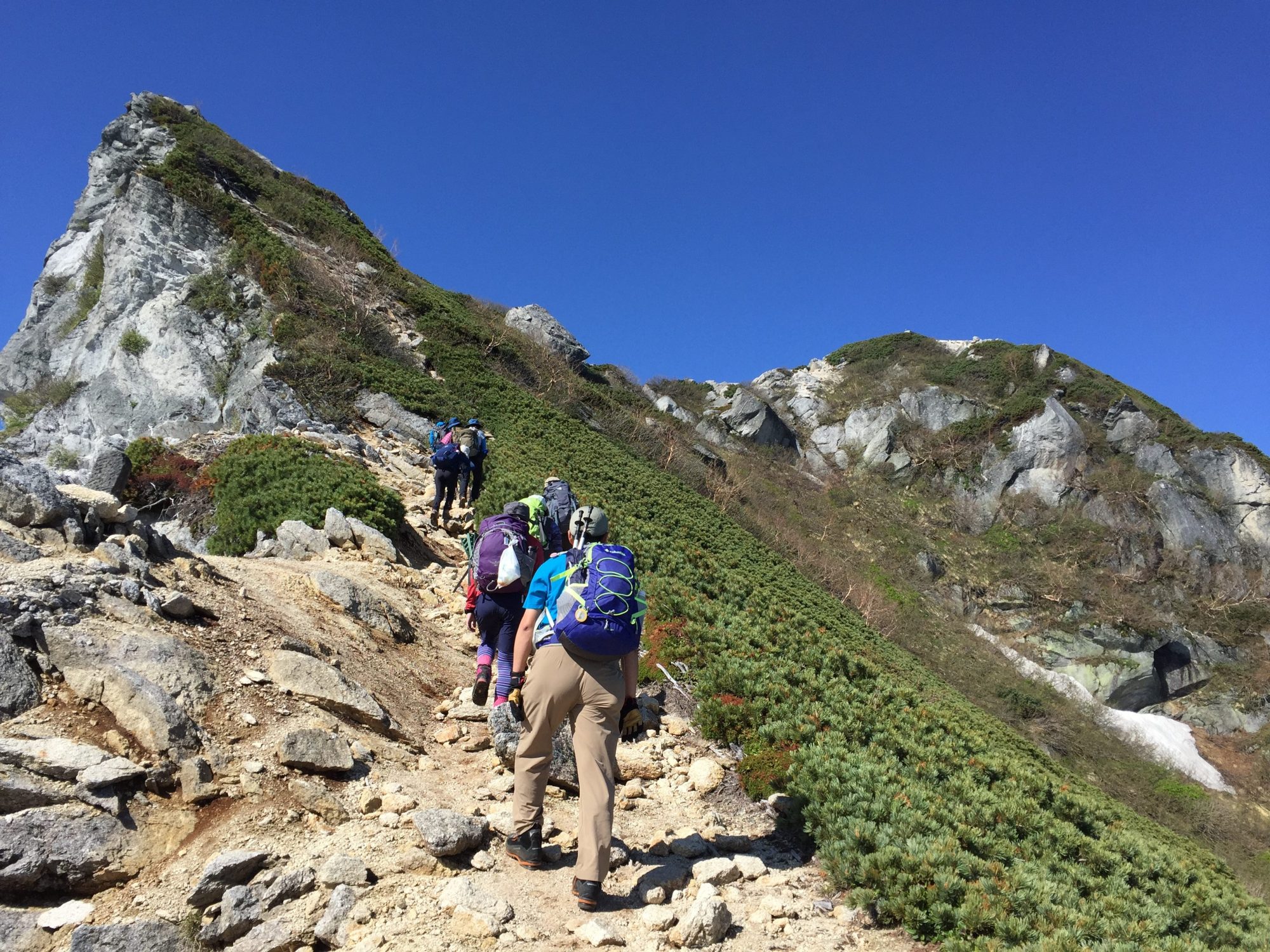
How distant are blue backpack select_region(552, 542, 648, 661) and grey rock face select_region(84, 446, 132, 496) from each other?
28.2 feet

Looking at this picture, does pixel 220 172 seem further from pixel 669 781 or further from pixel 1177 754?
pixel 1177 754

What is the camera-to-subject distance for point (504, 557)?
5.21 meters

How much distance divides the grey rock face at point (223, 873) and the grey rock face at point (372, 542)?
233 inches

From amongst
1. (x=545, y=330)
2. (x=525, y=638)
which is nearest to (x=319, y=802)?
(x=525, y=638)

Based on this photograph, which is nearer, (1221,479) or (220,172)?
(220,172)

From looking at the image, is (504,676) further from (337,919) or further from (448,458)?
(448,458)

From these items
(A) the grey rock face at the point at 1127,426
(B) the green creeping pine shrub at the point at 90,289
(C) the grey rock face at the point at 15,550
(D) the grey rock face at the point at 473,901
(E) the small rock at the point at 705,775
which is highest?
(A) the grey rock face at the point at 1127,426

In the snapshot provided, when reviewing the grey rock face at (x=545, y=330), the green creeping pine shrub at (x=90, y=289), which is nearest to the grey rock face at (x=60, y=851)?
Result: the green creeping pine shrub at (x=90, y=289)

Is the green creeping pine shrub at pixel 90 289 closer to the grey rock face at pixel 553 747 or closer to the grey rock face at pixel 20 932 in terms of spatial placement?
the grey rock face at pixel 553 747

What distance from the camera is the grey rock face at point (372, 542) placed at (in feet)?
29.4

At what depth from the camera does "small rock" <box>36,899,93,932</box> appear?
2.74 metres

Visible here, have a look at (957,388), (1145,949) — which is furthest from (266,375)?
(957,388)

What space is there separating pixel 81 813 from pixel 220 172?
29583 millimetres

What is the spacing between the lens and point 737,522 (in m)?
23.8
